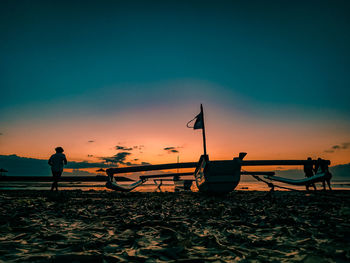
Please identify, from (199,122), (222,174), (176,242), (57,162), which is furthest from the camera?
(199,122)

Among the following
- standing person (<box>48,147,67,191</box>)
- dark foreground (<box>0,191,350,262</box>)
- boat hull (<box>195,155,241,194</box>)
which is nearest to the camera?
dark foreground (<box>0,191,350,262</box>)

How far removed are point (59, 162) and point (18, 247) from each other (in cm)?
1110

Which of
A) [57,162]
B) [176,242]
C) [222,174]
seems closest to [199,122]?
[222,174]

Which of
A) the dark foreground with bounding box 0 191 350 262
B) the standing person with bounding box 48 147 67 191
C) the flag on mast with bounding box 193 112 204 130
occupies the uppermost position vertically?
the flag on mast with bounding box 193 112 204 130

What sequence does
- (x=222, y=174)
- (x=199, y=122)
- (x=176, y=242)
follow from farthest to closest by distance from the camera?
(x=199, y=122) < (x=222, y=174) < (x=176, y=242)

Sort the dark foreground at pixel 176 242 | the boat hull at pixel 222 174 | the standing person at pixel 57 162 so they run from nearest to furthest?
1. the dark foreground at pixel 176 242
2. the boat hull at pixel 222 174
3. the standing person at pixel 57 162

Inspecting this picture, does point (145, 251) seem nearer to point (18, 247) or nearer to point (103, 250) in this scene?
point (103, 250)

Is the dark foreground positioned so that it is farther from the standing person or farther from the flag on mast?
the flag on mast

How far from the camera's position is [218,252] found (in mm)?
2518

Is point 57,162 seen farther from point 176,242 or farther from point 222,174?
point 176,242

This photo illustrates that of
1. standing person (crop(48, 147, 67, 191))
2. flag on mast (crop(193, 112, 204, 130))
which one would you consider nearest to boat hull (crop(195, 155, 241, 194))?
flag on mast (crop(193, 112, 204, 130))

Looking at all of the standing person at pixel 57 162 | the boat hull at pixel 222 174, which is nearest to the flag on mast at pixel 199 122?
the boat hull at pixel 222 174

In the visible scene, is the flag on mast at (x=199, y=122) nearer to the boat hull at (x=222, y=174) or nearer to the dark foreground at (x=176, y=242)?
the boat hull at (x=222, y=174)

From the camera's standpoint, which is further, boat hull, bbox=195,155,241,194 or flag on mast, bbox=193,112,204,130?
flag on mast, bbox=193,112,204,130
